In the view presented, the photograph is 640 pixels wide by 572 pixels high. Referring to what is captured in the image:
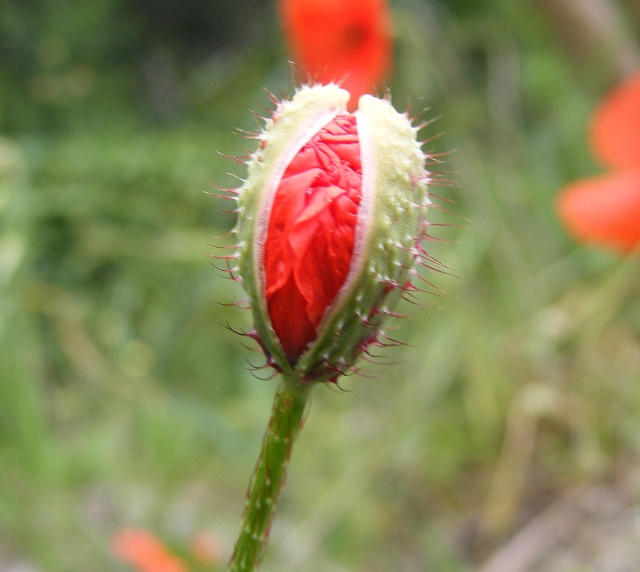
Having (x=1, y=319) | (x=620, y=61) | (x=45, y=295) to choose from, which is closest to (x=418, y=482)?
(x=1, y=319)

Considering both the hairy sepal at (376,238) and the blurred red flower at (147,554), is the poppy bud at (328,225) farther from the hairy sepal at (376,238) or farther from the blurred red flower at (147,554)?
the blurred red flower at (147,554)

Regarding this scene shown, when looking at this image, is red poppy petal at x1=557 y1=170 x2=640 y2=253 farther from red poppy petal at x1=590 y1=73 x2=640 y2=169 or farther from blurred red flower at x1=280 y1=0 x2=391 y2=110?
blurred red flower at x1=280 y1=0 x2=391 y2=110

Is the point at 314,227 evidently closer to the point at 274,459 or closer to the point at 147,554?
the point at 274,459

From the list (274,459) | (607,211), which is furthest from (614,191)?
(274,459)

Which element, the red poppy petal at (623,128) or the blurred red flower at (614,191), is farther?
the red poppy petal at (623,128)

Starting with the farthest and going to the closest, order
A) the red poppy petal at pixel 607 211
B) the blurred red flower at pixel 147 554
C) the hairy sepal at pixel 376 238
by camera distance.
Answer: the red poppy petal at pixel 607 211
the blurred red flower at pixel 147 554
the hairy sepal at pixel 376 238

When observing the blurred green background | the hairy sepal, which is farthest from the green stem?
the blurred green background

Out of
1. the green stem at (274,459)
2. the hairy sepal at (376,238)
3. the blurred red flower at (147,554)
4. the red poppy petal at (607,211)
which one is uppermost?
the red poppy petal at (607,211)

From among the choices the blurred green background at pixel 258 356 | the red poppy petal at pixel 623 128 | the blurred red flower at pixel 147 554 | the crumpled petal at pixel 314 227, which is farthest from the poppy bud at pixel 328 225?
the red poppy petal at pixel 623 128
